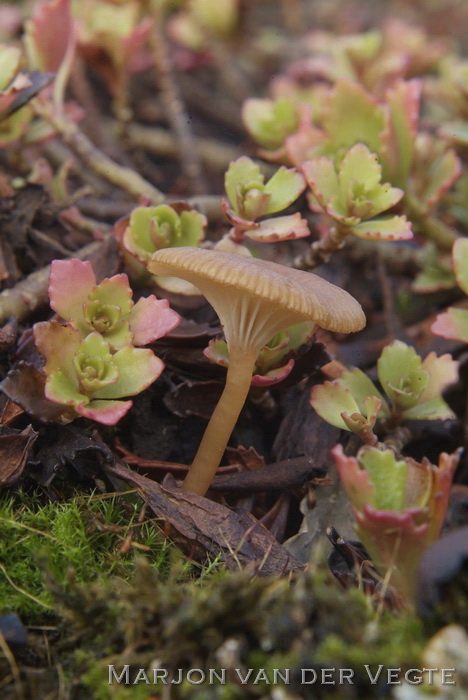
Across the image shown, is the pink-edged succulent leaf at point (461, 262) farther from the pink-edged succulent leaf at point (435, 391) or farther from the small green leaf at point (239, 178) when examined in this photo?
the small green leaf at point (239, 178)

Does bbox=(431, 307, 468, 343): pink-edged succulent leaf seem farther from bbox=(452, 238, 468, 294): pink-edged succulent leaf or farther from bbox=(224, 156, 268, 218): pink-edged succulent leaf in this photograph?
bbox=(224, 156, 268, 218): pink-edged succulent leaf

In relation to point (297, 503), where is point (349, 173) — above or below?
above

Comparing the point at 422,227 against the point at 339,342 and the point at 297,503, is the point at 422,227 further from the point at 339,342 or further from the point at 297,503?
the point at 297,503

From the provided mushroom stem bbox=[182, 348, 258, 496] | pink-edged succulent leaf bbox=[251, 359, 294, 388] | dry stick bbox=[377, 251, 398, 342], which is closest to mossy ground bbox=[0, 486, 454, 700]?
mushroom stem bbox=[182, 348, 258, 496]

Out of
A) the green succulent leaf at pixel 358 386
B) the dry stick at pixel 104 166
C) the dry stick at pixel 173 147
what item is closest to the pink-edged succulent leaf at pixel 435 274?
the green succulent leaf at pixel 358 386

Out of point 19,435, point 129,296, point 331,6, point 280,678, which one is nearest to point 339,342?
point 129,296
